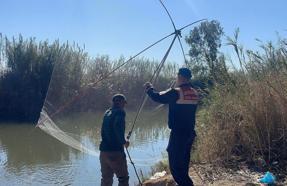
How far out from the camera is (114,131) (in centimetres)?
588

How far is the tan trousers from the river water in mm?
1094

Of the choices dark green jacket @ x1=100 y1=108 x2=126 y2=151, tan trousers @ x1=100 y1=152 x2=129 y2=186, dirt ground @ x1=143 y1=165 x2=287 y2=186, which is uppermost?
dark green jacket @ x1=100 y1=108 x2=126 y2=151

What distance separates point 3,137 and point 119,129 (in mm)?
10793

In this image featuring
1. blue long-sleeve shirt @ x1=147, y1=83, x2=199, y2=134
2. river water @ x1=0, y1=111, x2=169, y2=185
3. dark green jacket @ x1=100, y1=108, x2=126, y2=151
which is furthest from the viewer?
river water @ x1=0, y1=111, x2=169, y2=185

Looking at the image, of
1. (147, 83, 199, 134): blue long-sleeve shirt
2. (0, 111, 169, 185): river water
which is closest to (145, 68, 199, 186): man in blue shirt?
(147, 83, 199, 134): blue long-sleeve shirt

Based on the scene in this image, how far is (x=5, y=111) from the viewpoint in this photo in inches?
773

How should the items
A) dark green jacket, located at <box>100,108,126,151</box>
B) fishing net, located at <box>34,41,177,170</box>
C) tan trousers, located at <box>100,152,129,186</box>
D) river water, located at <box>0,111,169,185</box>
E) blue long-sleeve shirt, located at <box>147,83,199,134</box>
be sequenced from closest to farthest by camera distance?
blue long-sleeve shirt, located at <box>147,83,199,134</box> < dark green jacket, located at <box>100,108,126,151</box> < tan trousers, located at <box>100,152,129,186</box> < fishing net, located at <box>34,41,177,170</box> < river water, located at <box>0,111,169,185</box>

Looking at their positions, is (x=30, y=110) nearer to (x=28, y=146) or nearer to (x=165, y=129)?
(x=28, y=146)

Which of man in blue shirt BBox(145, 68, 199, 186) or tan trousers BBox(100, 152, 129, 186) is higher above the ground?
man in blue shirt BBox(145, 68, 199, 186)

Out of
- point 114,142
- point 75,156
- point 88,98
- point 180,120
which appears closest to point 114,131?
point 114,142

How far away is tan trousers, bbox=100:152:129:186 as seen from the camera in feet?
19.8

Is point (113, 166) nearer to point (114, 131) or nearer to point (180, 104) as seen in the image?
point (114, 131)

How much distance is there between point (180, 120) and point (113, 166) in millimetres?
1511

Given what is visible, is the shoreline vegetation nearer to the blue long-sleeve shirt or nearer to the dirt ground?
the dirt ground
